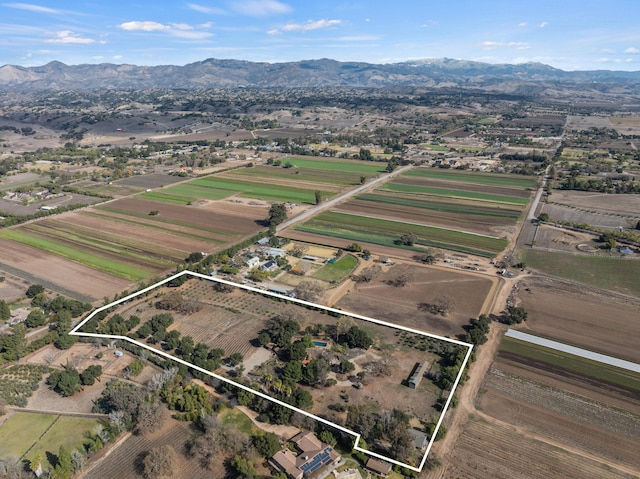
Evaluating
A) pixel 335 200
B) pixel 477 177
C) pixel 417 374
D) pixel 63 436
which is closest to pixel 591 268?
pixel 417 374

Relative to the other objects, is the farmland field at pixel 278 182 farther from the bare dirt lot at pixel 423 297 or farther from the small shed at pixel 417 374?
the small shed at pixel 417 374

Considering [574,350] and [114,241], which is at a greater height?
[114,241]

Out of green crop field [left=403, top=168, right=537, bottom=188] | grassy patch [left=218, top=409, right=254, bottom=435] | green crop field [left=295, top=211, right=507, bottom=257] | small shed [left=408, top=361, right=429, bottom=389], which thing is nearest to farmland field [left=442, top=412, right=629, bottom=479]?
small shed [left=408, top=361, right=429, bottom=389]

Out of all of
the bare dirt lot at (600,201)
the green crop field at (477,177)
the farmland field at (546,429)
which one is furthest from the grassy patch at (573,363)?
the green crop field at (477,177)

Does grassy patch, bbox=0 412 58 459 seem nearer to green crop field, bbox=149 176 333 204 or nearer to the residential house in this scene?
the residential house

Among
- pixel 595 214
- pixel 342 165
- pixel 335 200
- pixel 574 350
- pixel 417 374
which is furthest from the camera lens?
pixel 342 165

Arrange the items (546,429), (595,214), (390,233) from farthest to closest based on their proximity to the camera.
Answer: (595,214) → (390,233) → (546,429)

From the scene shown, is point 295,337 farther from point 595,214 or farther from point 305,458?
point 595,214
